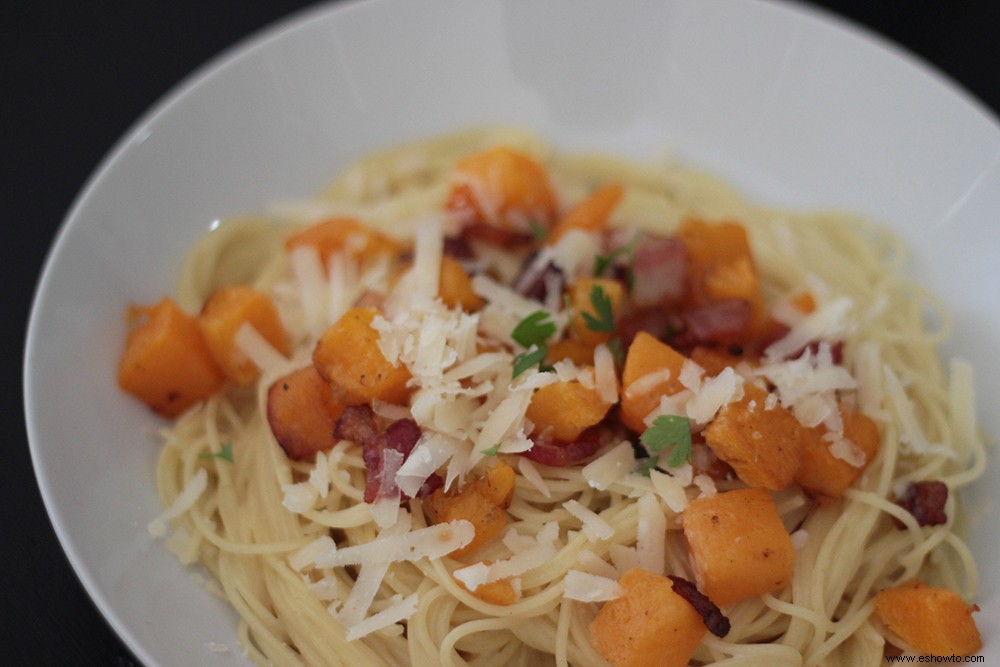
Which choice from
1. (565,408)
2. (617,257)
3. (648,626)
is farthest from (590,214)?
(648,626)

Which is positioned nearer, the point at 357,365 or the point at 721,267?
the point at 357,365

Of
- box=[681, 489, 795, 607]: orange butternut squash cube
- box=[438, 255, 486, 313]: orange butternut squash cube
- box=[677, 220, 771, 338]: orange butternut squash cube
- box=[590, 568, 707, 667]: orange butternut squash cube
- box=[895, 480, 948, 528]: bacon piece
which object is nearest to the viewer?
box=[590, 568, 707, 667]: orange butternut squash cube

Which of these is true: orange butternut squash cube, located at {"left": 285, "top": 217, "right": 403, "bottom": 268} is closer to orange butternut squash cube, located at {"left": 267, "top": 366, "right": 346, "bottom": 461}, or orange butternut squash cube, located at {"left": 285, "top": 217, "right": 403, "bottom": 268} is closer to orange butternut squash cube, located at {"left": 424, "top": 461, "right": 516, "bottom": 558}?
orange butternut squash cube, located at {"left": 267, "top": 366, "right": 346, "bottom": 461}

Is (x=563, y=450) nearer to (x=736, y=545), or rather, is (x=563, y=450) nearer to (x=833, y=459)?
(x=736, y=545)

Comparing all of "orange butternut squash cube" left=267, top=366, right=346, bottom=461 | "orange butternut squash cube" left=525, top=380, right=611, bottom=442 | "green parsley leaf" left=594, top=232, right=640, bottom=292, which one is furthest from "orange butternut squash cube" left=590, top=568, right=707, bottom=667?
"green parsley leaf" left=594, top=232, right=640, bottom=292

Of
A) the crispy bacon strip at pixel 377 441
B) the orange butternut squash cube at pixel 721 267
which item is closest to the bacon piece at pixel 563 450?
the crispy bacon strip at pixel 377 441


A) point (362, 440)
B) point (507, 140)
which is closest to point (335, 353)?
point (362, 440)

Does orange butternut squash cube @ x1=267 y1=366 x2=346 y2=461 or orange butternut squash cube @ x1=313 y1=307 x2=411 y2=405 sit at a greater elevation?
orange butternut squash cube @ x1=313 y1=307 x2=411 y2=405
